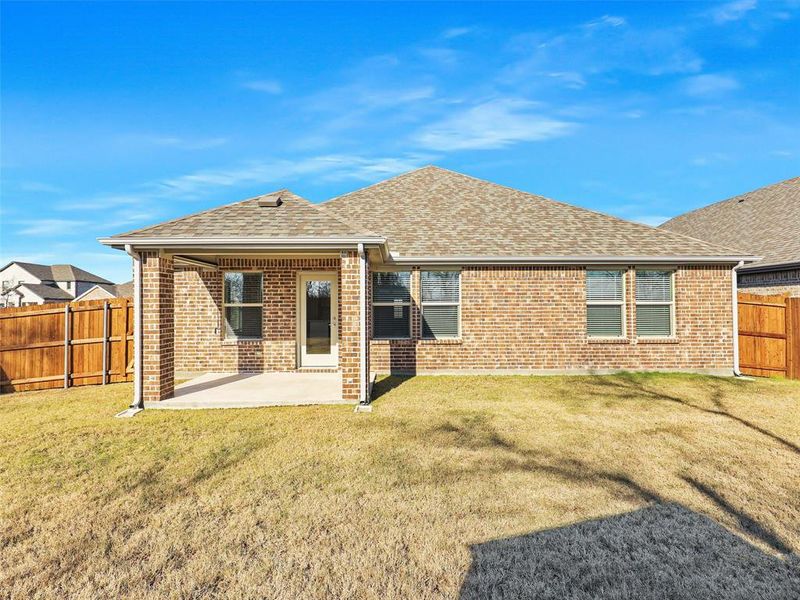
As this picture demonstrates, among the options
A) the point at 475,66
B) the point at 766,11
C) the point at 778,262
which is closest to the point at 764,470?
the point at 778,262

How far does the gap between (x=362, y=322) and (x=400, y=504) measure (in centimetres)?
410

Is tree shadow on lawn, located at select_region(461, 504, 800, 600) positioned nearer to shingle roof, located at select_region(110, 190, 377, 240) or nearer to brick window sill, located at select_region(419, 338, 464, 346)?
shingle roof, located at select_region(110, 190, 377, 240)

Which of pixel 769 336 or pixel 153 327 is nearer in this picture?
pixel 153 327

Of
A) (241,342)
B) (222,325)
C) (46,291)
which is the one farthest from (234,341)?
(46,291)

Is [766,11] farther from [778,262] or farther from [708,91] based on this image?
[778,262]

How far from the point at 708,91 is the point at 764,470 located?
44.5 feet

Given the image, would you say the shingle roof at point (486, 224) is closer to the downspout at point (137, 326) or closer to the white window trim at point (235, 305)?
the white window trim at point (235, 305)

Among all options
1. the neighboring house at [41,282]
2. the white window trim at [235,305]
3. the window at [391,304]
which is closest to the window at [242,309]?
the white window trim at [235,305]

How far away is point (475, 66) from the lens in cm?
1259

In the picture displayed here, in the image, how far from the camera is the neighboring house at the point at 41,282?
54.3m

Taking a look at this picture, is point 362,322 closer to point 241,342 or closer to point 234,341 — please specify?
point 241,342

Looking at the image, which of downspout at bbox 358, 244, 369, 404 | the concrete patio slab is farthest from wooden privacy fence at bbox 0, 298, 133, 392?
downspout at bbox 358, 244, 369, 404

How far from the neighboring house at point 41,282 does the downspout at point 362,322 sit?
62.9m

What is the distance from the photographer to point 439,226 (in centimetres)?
1167
